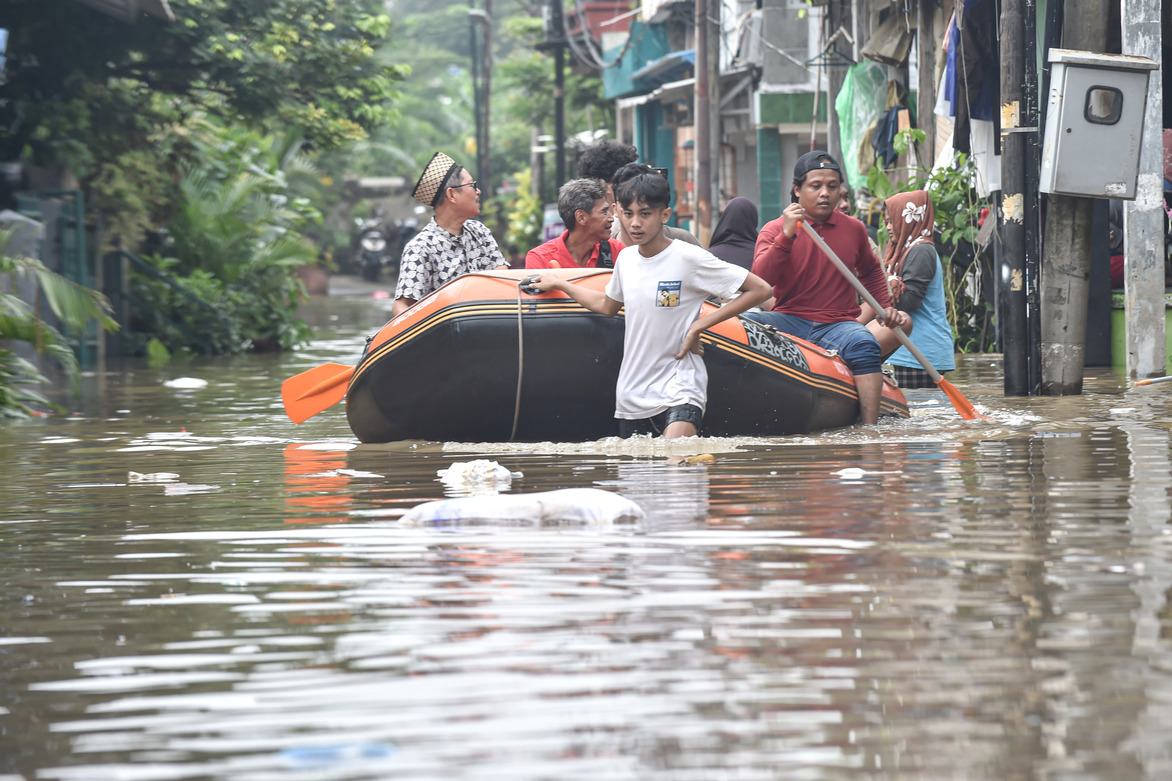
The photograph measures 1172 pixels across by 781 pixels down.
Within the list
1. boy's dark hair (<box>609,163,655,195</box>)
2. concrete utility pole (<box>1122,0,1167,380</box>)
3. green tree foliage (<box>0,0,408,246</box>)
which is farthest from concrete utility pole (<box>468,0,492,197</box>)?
boy's dark hair (<box>609,163,655,195</box>)

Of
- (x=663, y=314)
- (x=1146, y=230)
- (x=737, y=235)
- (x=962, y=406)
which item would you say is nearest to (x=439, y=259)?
(x=663, y=314)

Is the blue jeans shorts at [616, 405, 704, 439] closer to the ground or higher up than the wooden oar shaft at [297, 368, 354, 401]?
closer to the ground

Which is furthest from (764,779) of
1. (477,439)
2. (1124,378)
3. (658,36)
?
(658,36)

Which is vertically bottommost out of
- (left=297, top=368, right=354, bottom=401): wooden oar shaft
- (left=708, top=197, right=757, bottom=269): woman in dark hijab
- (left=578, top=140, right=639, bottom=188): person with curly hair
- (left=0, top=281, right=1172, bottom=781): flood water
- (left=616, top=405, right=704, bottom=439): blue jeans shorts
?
(left=0, top=281, right=1172, bottom=781): flood water

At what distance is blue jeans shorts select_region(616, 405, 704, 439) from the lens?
7.32 m

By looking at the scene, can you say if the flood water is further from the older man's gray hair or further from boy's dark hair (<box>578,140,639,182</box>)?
boy's dark hair (<box>578,140,639,182</box>)

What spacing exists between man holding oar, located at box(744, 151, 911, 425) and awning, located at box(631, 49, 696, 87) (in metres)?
17.5

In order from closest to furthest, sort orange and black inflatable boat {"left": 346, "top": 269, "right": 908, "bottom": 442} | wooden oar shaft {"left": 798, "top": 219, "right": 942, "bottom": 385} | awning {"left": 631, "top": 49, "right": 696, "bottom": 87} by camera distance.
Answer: orange and black inflatable boat {"left": 346, "top": 269, "right": 908, "bottom": 442} → wooden oar shaft {"left": 798, "top": 219, "right": 942, "bottom": 385} → awning {"left": 631, "top": 49, "right": 696, "bottom": 87}

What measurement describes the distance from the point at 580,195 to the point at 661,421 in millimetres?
1250

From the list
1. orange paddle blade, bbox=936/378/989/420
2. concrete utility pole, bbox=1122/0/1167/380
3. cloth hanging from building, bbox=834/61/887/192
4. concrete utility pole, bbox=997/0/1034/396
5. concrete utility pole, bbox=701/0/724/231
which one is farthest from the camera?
concrete utility pole, bbox=701/0/724/231

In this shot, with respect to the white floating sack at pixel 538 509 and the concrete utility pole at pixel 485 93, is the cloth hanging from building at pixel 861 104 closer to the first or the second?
the white floating sack at pixel 538 509

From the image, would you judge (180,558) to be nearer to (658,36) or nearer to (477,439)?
(477,439)

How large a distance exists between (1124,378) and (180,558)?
7326mm

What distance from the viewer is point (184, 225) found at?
19922 millimetres
